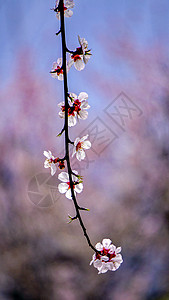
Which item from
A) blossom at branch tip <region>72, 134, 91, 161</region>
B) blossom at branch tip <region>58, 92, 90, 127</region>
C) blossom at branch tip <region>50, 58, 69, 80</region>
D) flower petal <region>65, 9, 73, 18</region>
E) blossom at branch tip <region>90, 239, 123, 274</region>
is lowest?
blossom at branch tip <region>90, 239, 123, 274</region>

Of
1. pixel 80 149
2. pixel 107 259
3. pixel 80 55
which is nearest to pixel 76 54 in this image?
pixel 80 55

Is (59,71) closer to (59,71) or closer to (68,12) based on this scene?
(59,71)

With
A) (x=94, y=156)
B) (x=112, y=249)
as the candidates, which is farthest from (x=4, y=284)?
(x=112, y=249)

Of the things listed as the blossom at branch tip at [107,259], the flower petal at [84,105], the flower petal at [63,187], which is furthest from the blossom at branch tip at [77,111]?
the blossom at branch tip at [107,259]

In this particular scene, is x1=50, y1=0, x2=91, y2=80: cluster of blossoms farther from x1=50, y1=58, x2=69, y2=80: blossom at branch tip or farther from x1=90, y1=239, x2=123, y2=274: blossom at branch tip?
x1=90, y1=239, x2=123, y2=274: blossom at branch tip

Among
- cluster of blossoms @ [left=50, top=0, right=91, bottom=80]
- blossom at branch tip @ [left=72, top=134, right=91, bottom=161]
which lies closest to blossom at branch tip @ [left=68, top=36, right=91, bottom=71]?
cluster of blossoms @ [left=50, top=0, right=91, bottom=80]

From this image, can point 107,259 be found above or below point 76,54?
below
